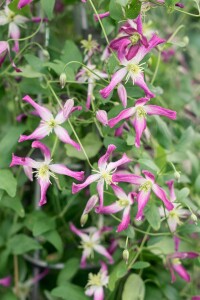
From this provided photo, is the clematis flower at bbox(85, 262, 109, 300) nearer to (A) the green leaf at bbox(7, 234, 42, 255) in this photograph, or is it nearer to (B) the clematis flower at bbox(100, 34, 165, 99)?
(A) the green leaf at bbox(7, 234, 42, 255)

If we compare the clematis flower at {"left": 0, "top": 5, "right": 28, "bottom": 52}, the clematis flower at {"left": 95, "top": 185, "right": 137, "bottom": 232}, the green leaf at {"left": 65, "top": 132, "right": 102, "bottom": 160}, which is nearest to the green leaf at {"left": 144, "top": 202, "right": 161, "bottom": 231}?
the clematis flower at {"left": 95, "top": 185, "right": 137, "bottom": 232}

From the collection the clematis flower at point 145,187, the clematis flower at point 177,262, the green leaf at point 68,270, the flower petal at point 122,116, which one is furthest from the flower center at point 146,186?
the green leaf at point 68,270

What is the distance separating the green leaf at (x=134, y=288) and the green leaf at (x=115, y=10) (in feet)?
1.54

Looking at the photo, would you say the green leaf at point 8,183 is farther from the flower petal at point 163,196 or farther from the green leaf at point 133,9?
the green leaf at point 133,9

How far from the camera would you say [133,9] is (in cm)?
81


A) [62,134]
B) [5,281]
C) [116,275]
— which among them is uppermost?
[62,134]

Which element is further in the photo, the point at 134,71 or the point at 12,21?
the point at 12,21

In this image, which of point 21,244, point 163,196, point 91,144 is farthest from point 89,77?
point 21,244

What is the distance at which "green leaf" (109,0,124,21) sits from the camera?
2.75ft

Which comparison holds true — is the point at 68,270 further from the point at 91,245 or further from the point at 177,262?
the point at 177,262

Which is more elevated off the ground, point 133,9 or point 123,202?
point 133,9

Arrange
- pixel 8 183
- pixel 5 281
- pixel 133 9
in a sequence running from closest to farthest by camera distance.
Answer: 1. pixel 133 9
2. pixel 8 183
3. pixel 5 281

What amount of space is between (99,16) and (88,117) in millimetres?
185

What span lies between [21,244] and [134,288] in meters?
0.24
